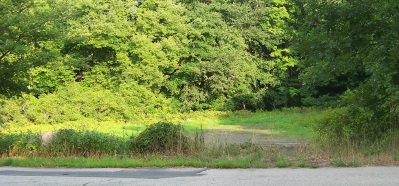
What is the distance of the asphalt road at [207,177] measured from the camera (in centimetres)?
858

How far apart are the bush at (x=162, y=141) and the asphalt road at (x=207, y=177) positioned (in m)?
2.46

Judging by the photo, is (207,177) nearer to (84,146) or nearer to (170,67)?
Answer: (84,146)

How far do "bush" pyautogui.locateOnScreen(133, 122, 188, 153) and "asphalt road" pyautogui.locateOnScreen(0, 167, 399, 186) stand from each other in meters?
2.46

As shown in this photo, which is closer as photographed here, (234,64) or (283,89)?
(234,64)

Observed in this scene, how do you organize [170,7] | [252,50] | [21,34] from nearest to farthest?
1. [21,34]
2. [170,7]
3. [252,50]

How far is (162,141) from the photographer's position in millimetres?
13531

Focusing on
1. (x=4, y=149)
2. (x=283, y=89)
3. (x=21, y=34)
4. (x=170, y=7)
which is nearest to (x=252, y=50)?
(x=283, y=89)

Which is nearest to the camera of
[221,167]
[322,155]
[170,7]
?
[221,167]

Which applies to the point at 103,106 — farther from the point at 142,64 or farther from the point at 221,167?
the point at 221,167

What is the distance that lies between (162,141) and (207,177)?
4234mm

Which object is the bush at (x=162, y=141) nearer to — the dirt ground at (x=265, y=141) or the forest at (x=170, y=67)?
the dirt ground at (x=265, y=141)

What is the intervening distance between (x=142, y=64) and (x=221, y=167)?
30959 millimetres

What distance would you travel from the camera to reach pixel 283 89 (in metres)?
44.5

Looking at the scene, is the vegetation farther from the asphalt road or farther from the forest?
the asphalt road
